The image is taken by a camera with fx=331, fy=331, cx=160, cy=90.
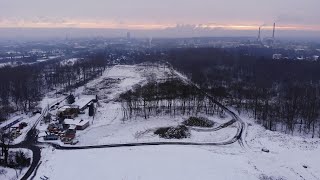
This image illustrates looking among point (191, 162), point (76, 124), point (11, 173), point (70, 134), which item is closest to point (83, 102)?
point (76, 124)

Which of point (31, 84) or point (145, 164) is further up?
point (31, 84)

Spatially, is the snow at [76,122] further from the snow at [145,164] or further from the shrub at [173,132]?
the shrub at [173,132]

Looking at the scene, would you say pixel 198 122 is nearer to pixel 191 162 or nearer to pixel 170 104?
pixel 170 104

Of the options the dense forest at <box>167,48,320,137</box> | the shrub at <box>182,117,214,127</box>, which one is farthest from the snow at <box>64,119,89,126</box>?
the dense forest at <box>167,48,320,137</box>

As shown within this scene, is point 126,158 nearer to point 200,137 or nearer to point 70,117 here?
point 200,137

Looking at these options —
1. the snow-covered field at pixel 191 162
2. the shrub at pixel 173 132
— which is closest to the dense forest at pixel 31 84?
the snow-covered field at pixel 191 162

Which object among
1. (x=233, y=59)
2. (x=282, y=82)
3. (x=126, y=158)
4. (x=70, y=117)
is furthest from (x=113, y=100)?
(x=233, y=59)

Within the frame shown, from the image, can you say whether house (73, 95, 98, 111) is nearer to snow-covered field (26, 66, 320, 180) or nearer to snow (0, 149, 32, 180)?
snow-covered field (26, 66, 320, 180)
